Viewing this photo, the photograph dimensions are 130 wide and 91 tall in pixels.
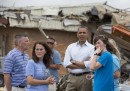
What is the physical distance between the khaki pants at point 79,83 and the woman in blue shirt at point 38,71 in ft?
4.54

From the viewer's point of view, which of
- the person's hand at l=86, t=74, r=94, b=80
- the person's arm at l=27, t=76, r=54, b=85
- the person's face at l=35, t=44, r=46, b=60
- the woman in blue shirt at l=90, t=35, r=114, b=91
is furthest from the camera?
the person's hand at l=86, t=74, r=94, b=80

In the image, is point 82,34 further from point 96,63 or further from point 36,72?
point 36,72

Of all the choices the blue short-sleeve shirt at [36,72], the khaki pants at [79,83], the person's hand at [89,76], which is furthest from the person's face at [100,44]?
the khaki pants at [79,83]

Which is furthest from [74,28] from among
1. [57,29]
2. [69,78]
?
[69,78]

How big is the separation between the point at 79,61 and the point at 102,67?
1.07 m

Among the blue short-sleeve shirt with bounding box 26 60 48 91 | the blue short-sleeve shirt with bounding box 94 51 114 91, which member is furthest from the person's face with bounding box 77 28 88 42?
→ the blue short-sleeve shirt with bounding box 26 60 48 91

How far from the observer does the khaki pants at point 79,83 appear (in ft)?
28.7

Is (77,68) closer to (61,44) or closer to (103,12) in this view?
(103,12)

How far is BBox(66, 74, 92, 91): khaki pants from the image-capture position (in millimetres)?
8742

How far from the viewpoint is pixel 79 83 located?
879 cm

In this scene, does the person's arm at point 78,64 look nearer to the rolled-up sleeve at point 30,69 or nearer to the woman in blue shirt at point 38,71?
the woman in blue shirt at point 38,71

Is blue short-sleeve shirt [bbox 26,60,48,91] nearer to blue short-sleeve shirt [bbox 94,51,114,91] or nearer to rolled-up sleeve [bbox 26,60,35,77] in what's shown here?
rolled-up sleeve [bbox 26,60,35,77]

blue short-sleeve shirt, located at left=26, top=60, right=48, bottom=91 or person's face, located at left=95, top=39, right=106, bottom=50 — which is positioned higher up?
person's face, located at left=95, top=39, right=106, bottom=50

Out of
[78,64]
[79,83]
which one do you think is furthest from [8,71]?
[79,83]
